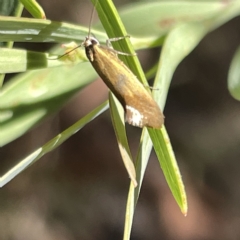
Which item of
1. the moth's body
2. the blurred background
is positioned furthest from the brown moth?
the blurred background

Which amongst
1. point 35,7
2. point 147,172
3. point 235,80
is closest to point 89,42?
point 35,7

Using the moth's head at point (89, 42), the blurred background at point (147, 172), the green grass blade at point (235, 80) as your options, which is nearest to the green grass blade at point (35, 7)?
the moth's head at point (89, 42)

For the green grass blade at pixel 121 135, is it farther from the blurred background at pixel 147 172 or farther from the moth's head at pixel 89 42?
the blurred background at pixel 147 172

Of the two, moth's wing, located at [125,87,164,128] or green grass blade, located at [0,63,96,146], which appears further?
green grass blade, located at [0,63,96,146]

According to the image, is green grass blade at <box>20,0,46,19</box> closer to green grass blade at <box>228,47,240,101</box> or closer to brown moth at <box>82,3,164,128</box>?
brown moth at <box>82,3,164,128</box>

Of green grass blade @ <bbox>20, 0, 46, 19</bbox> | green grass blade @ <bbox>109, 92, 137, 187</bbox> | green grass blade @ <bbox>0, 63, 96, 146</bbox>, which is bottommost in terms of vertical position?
green grass blade @ <bbox>109, 92, 137, 187</bbox>
